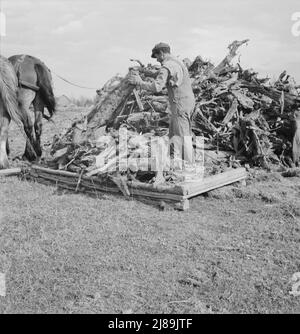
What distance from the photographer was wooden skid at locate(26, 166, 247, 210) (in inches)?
231

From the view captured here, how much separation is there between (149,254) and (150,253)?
0.10 ft

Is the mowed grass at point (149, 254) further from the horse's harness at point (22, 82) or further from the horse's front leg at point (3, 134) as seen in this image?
the horse's harness at point (22, 82)

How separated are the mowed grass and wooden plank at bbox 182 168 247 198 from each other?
17 cm

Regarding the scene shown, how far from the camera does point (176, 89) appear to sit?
6566 mm

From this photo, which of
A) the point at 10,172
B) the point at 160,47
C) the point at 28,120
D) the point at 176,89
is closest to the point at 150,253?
the point at 176,89

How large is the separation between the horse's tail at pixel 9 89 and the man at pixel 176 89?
2.21 metres

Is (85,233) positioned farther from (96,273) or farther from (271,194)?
(271,194)

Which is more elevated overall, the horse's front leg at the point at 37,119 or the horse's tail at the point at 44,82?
the horse's tail at the point at 44,82

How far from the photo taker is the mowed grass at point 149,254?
351 centimetres

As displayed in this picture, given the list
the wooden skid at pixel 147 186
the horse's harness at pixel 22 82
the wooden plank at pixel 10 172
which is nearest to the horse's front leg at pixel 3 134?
the wooden plank at pixel 10 172

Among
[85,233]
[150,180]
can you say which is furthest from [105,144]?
[85,233]

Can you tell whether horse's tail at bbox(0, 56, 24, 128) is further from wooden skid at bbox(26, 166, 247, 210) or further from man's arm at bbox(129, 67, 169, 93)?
man's arm at bbox(129, 67, 169, 93)

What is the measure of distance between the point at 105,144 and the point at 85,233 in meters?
2.47
